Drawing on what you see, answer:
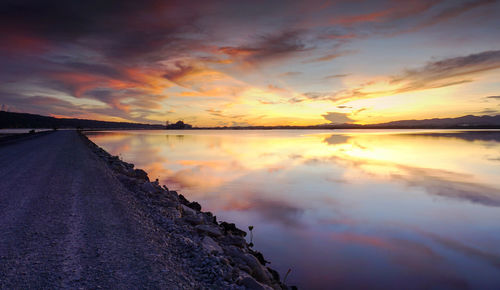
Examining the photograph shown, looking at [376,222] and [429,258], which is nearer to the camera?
[429,258]

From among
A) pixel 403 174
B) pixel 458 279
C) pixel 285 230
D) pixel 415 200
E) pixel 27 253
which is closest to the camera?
pixel 27 253

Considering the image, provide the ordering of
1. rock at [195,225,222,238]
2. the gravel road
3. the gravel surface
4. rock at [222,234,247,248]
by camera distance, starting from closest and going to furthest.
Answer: the gravel road
the gravel surface
rock at [195,225,222,238]
rock at [222,234,247,248]

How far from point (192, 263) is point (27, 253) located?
12.2 feet

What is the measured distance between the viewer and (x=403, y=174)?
2612 cm

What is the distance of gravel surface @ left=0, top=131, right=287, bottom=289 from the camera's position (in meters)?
4.96

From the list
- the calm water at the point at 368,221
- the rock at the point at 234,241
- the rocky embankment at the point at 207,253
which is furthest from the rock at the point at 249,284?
the calm water at the point at 368,221

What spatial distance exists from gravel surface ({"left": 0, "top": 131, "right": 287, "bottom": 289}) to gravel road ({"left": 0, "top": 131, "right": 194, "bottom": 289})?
0.06 feet

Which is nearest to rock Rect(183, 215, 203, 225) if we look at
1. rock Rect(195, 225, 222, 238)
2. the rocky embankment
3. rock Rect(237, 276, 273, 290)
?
the rocky embankment

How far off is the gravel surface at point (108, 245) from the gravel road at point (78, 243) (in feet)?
0.06

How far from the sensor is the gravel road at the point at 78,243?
486cm

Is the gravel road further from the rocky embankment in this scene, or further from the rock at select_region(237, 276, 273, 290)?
the rock at select_region(237, 276, 273, 290)

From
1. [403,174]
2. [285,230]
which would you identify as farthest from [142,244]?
[403,174]

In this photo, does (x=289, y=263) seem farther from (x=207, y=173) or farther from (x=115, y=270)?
(x=207, y=173)

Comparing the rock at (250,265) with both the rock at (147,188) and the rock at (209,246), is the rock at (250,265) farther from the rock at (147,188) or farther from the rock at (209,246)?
the rock at (147,188)
